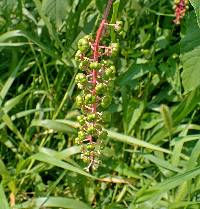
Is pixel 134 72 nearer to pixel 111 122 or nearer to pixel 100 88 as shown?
pixel 111 122

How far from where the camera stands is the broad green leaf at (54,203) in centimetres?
210

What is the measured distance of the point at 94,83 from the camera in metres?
1.14

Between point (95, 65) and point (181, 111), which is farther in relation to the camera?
point (181, 111)

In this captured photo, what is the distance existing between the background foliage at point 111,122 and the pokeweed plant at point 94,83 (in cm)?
91

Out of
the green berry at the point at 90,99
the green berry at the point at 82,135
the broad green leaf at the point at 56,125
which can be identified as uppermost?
the green berry at the point at 90,99

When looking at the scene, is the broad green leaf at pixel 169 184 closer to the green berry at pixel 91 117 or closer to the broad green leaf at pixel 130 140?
the broad green leaf at pixel 130 140

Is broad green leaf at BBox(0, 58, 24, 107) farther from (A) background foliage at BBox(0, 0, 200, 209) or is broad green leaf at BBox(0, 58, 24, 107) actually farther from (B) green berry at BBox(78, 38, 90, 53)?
(B) green berry at BBox(78, 38, 90, 53)

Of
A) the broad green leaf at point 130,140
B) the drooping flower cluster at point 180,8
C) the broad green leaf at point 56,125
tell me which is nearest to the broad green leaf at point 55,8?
the drooping flower cluster at point 180,8

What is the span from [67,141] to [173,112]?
1.85 feet

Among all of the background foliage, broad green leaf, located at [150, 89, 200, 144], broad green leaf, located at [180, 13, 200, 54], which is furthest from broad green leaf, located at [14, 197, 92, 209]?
broad green leaf, located at [180, 13, 200, 54]

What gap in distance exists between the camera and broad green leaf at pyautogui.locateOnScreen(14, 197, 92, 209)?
6.88 ft

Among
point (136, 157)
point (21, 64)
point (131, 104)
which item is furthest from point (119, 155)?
point (21, 64)

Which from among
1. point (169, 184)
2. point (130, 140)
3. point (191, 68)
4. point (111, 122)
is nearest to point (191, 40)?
point (191, 68)

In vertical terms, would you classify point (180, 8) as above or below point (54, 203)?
above
